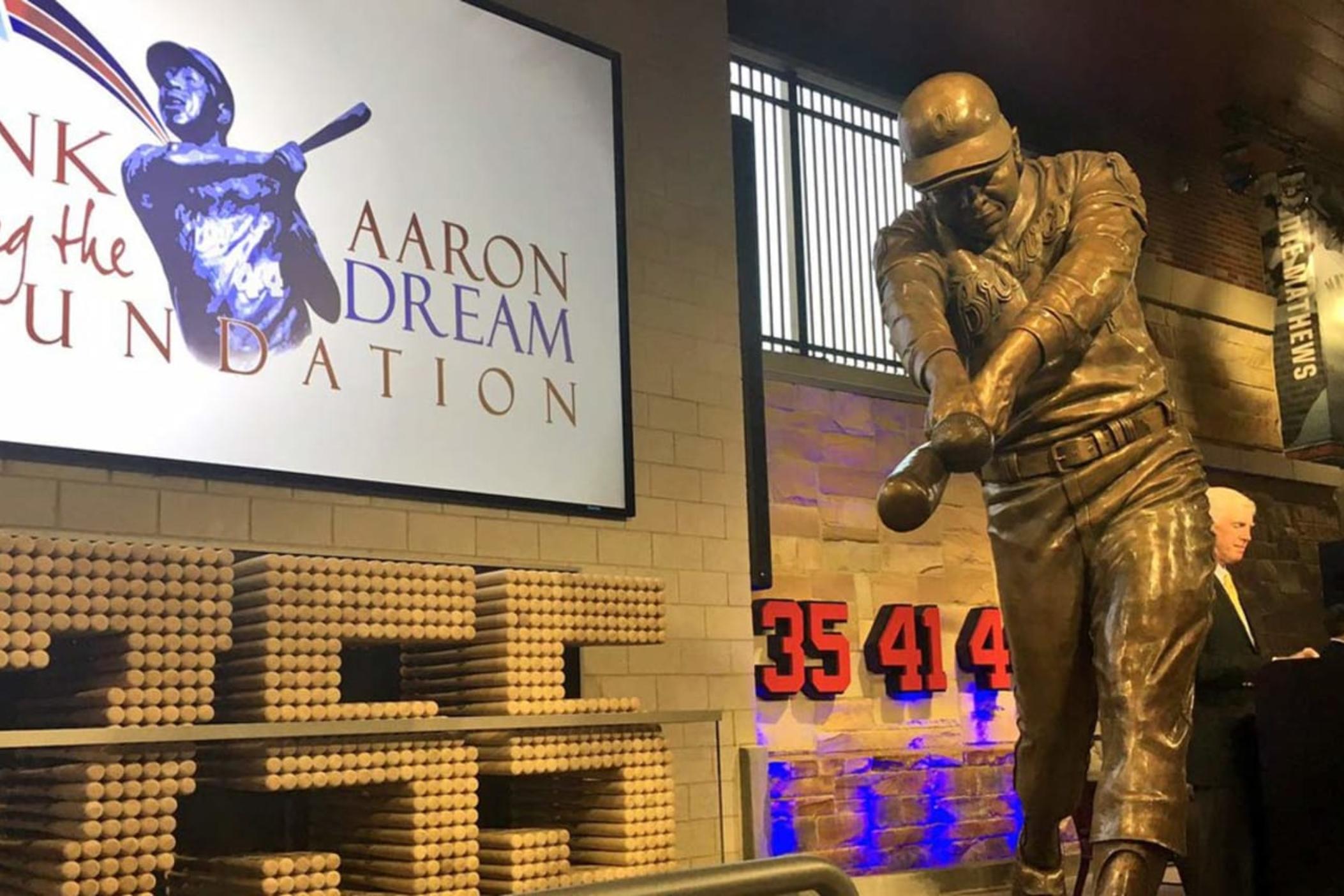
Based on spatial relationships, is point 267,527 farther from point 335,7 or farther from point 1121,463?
point 1121,463

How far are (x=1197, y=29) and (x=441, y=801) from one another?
6062 millimetres

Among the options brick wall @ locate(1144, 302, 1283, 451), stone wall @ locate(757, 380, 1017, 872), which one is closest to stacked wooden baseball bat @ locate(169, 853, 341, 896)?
stone wall @ locate(757, 380, 1017, 872)

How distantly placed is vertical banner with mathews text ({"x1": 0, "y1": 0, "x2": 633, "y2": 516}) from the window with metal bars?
1.65m

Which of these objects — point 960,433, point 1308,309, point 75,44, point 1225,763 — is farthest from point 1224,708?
point 1308,309

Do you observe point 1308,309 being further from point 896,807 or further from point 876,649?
point 896,807

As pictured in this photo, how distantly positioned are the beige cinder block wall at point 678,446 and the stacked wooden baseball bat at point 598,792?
448mm

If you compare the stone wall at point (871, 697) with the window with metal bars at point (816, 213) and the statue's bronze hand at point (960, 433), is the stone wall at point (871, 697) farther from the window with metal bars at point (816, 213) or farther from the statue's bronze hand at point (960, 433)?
the statue's bronze hand at point (960, 433)

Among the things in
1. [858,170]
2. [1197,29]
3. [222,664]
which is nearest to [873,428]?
[858,170]

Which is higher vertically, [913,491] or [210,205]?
[210,205]

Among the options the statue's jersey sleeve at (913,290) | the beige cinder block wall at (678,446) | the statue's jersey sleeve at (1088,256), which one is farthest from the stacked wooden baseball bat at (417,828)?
the statue's jersey sleeve at (1088,256)

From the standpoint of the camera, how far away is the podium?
156 inches

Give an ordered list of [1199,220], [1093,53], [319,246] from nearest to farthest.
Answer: [319,246]
[1093,53]
[1199,220]

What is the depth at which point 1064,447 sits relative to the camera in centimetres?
276

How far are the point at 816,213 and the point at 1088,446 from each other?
4.42m
